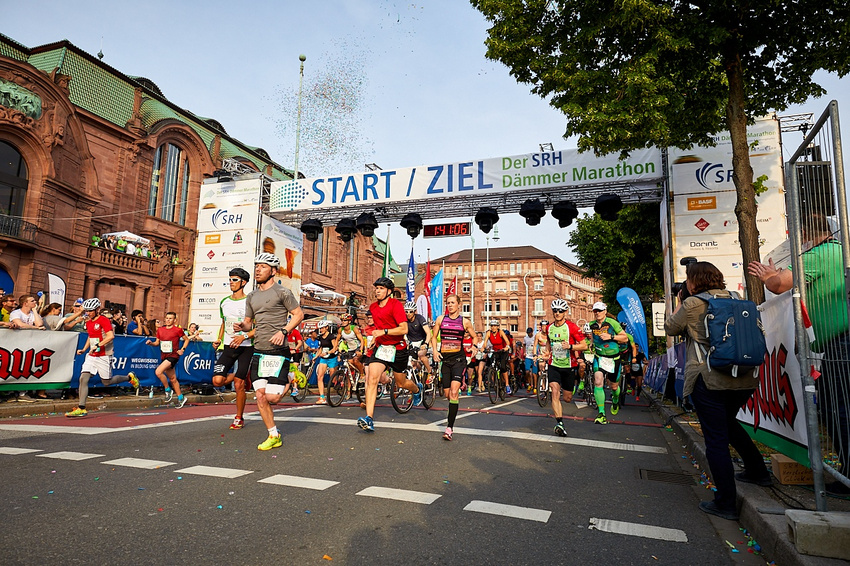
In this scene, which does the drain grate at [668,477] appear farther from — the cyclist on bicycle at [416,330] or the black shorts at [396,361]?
the cyclist on bicycle at [416,330]

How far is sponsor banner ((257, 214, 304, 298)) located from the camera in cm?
1883

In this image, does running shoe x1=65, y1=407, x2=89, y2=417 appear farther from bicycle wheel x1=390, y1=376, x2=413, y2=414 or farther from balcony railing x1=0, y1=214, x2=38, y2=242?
balcony railing x1=0, y1=214, x2=38, y2=242

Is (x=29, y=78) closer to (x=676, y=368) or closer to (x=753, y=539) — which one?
(x=676, y=368)

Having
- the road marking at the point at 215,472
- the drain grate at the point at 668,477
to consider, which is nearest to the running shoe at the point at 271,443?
the road marking at the point at 215,472

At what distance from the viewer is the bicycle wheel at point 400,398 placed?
31.4ft

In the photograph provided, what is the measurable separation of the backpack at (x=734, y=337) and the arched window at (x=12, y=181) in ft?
92.2

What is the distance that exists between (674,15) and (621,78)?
112 cm

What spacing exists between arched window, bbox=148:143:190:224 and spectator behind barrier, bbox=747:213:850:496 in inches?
1319

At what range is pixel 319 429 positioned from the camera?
24.8ft

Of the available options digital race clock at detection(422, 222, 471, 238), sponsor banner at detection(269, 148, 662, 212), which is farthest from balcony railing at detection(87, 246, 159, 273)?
digital race clock at detection(422, 222, 471, 238)

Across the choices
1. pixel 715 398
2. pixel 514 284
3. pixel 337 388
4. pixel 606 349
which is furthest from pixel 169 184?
pixel 514 284

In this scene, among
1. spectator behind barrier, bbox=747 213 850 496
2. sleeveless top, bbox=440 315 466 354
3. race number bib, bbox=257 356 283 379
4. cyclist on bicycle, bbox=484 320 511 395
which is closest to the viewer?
spectator behind barrier, bbox=747 213 850 496

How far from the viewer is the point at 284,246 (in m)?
19.8

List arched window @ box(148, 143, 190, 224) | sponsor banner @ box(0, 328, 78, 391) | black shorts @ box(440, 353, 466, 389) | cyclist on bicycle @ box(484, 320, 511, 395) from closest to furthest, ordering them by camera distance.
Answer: black shorts @ box(440, 353, 466, 389) → sponsor banner @ box(0, 328, 78, 391) → cyclist on bicycle @ box(484, 320, 511, 395) → arched window @ box(148, 143, 190, 224)
